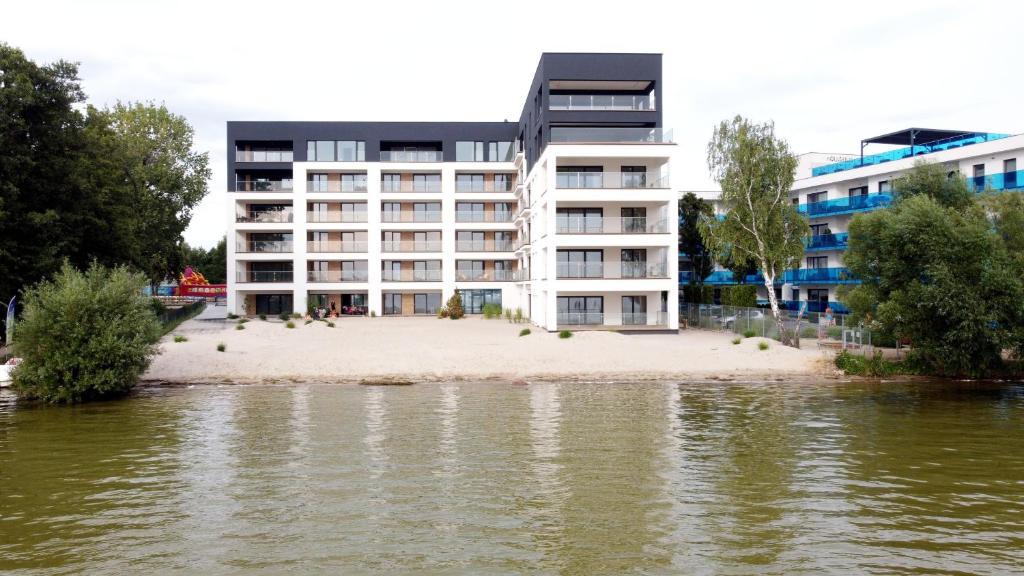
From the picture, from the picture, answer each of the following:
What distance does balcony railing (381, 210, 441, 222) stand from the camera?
62.0m

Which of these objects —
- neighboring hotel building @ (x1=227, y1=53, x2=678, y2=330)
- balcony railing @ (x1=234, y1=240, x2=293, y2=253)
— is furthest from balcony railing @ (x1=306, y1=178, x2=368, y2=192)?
balcony railing @ (x1=234, y1=240, x2=293, y2=253)

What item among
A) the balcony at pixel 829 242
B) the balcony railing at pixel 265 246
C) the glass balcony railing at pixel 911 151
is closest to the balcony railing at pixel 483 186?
the balcony railing at pixel 265 246

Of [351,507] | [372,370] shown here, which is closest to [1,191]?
[372,370]

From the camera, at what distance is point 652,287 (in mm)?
41031

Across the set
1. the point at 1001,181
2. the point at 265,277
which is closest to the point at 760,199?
the point at 1001,181

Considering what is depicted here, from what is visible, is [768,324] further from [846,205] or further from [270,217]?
[270,217]

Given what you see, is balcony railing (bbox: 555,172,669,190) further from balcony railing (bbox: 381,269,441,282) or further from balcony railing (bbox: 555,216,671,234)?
balcony railing (bbox: 381,269,441,282)

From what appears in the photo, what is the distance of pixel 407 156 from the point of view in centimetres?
6181

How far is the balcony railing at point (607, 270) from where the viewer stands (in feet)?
135

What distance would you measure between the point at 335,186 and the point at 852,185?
4115cm

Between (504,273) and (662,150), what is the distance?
76.1ft

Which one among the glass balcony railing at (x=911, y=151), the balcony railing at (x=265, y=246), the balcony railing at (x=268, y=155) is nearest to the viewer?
the glass balcony railing at (x=911, y=151)

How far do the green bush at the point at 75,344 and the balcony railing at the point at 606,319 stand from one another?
23.6 meters

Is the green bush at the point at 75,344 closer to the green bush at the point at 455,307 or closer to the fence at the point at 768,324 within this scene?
the fence at the point at 768,324
